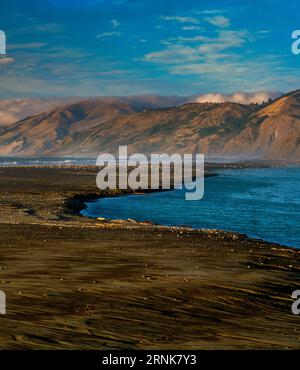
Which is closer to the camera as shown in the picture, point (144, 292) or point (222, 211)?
point (144, 292)

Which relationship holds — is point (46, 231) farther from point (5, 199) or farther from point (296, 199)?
point (296, 199)

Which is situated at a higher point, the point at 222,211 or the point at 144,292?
the point at 144,292

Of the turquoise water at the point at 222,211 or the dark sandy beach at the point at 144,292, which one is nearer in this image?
the dark sandy beach at the point at 144,292

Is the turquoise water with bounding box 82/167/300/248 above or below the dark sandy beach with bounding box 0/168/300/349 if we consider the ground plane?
below

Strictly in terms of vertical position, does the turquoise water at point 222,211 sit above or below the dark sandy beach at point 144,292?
below
